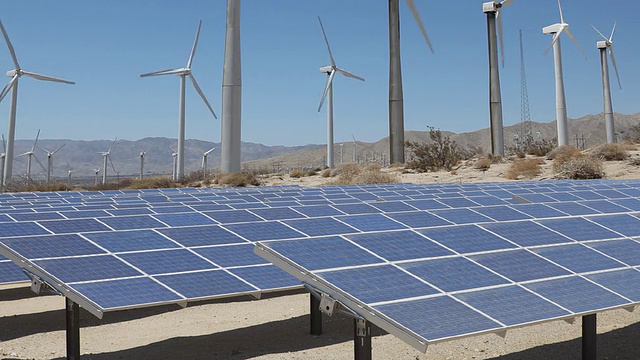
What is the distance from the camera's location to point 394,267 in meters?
9.34

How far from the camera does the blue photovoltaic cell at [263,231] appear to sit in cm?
1357

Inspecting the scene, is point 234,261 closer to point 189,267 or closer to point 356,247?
point 189,267

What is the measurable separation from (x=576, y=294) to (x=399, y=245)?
2.44 m

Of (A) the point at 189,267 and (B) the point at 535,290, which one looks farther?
(A) the point at 189,267

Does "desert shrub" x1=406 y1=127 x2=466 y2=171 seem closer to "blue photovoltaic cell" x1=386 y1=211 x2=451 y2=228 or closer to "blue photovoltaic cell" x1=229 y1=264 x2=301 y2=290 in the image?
"blue photovoltaic cell" x1=386 y1=211 x2=451 y2=228

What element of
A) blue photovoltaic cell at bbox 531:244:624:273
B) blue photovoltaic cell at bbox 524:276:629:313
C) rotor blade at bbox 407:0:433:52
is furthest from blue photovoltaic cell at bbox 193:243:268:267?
rotor blade at bbox 407:0:433:52

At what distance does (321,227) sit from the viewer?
13.2 meters

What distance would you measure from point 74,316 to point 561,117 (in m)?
60.2

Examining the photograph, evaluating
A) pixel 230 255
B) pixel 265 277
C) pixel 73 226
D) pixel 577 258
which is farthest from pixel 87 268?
pixel 577 258

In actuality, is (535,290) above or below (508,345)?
above

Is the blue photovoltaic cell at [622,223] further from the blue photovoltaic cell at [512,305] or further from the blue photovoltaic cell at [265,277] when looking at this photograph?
the blue photovoltaic cell at [265,277]

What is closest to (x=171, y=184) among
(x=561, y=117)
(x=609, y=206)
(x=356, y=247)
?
(x=561, y=117)

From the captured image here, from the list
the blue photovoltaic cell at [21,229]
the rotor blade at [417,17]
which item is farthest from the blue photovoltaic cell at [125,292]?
the rotor blade at [417,17]

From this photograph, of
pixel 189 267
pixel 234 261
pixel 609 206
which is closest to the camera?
pixel 189 267
